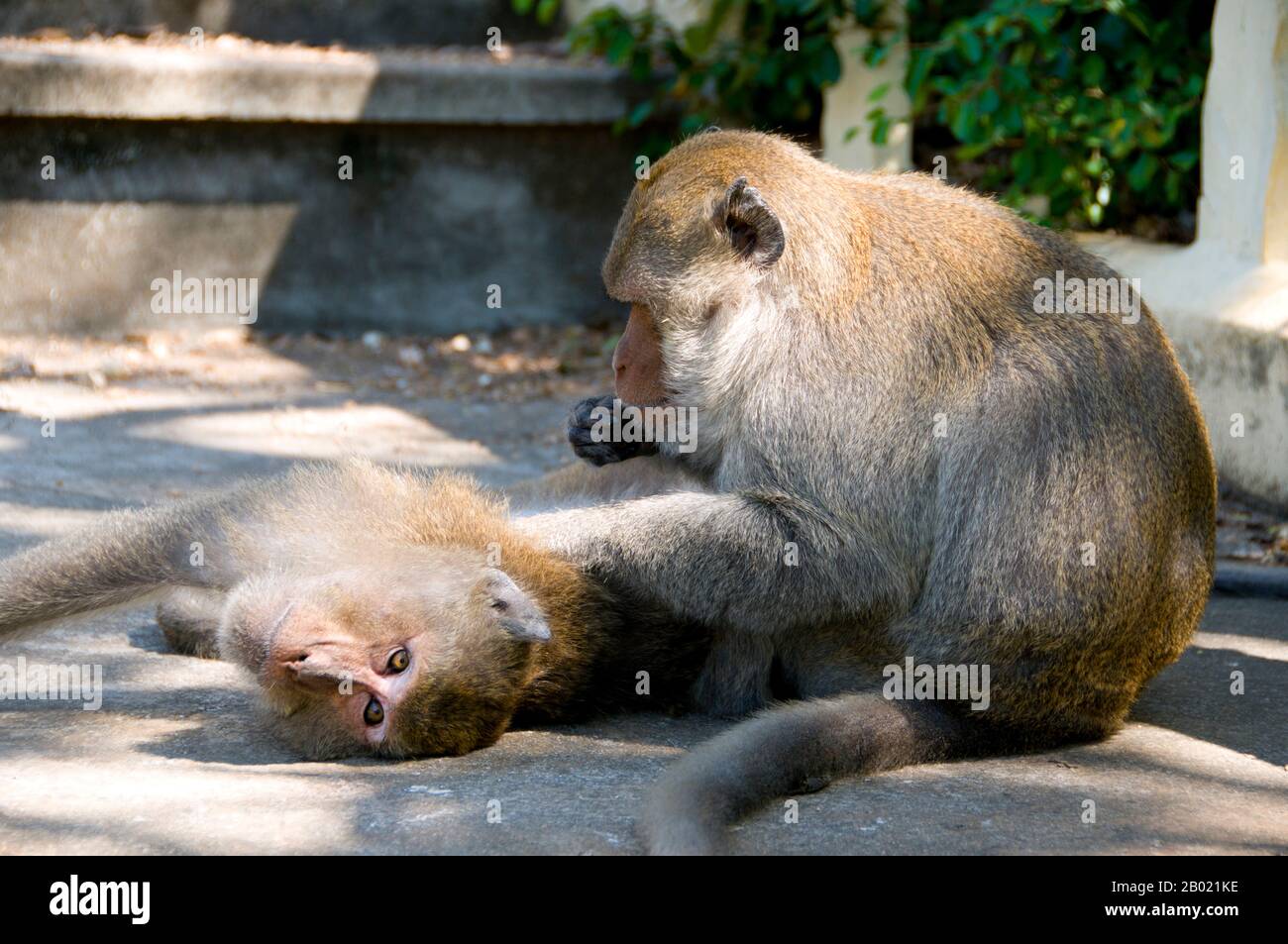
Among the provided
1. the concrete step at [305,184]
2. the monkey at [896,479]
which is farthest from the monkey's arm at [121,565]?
the concrete step at [305,184]

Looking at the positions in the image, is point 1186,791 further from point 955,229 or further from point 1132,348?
point 955,229

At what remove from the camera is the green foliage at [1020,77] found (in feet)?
26.8

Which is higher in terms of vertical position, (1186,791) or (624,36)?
(624,36)

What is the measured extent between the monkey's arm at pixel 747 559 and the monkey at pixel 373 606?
0.27 metres

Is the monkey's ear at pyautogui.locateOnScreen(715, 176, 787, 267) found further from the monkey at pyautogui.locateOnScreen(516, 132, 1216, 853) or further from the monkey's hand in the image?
the monkey's hand

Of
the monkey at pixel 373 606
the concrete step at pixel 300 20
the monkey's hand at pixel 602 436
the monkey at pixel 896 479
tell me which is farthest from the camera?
the concrete step at pixel 300 20

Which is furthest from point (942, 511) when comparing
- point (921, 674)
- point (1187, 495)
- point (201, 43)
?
point (201, 43)

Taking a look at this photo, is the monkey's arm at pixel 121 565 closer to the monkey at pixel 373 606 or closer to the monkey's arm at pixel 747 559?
the monkey at pixel 373 606

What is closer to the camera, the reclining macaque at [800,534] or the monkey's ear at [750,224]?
the reclining macaque at [800,534]

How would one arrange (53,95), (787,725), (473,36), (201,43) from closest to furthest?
(787,725) → (53,95) → (201,43) → (473,36)

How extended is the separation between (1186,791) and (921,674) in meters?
0.76

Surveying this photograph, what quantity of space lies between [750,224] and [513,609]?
51.1 inches

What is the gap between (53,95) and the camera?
9328 mm

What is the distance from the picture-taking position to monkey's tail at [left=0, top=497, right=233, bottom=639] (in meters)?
4.65
